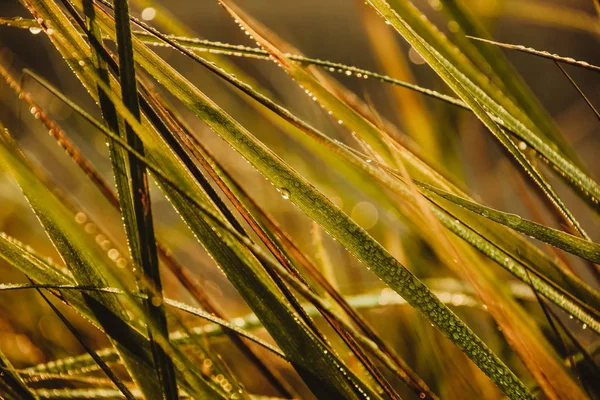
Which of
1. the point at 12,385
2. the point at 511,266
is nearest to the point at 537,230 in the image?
the point at 511,266

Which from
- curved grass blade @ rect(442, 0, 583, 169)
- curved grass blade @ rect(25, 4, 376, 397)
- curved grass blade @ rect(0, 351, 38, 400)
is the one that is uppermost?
curved grass blade @ rect(442, 0, 583, 169)

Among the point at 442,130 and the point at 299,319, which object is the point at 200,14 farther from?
the point at 299,319

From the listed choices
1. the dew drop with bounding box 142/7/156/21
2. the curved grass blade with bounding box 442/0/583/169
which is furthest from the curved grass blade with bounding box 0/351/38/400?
the curved grass blade with bounding box 442/0/583/169

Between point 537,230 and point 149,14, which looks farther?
point 149,14

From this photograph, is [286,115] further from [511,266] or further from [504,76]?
[504,76]

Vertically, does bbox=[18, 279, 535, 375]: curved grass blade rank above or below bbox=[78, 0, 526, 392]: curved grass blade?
below

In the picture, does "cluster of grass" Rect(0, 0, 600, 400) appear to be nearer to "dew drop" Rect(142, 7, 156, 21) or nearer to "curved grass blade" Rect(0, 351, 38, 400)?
"curved grass blade" Rect(0, 351, 38, 400)

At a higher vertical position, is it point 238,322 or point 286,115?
point 286,115

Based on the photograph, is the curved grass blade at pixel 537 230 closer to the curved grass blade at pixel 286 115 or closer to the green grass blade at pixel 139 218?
the curved grass blade at pixel 286 115

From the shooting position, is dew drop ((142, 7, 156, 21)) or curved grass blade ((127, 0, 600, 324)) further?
dew drop ((142, 7, 156, 21))

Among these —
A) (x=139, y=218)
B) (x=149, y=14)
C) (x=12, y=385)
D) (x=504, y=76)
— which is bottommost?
(x=12, y=385)

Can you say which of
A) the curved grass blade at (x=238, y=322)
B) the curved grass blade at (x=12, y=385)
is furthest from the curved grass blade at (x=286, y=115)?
the curved grass blade at (x=12, y=385)
